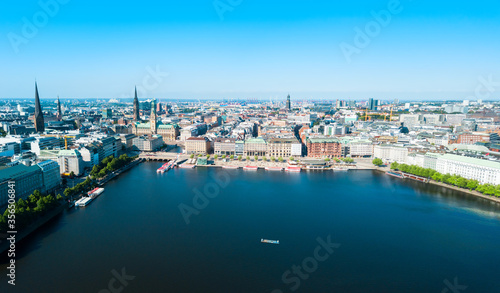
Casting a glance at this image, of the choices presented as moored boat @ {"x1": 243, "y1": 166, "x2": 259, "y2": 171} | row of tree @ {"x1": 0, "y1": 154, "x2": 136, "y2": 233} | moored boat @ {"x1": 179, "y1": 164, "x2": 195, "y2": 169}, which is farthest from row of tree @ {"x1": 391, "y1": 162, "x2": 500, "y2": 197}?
row of tree @ {"x1": 0, "y1": 154, "x2": 136, "y2": 233}

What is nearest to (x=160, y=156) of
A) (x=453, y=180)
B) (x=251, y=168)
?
(x=251, y=168)

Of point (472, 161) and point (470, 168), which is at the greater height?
point (472, 161)

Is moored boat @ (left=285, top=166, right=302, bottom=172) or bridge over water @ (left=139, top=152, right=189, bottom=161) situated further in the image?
bridge over water @ (left=139, top=152, right=189, bottom=161)

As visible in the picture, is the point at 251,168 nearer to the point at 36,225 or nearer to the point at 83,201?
the point at 83,201

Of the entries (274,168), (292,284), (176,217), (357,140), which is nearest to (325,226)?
(292,284)

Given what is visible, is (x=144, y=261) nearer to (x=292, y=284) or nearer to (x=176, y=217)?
(x=176, y=217)

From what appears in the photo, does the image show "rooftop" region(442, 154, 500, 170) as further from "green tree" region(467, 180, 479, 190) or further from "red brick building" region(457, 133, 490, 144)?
"red brick building" region(457, 133, 490, 144)

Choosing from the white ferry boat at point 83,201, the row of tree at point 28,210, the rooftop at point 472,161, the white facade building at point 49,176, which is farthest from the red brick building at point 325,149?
the row of tree at point 28,210
